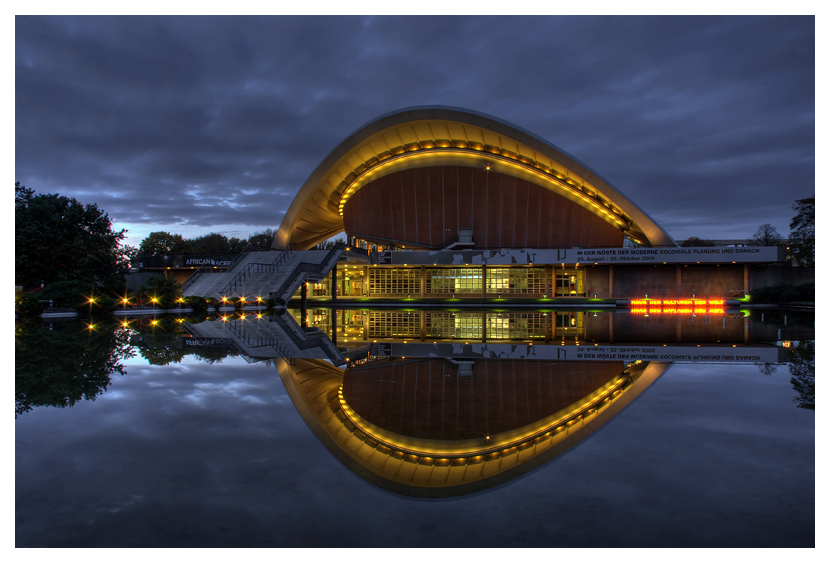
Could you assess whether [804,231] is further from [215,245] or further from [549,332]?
[215,245]

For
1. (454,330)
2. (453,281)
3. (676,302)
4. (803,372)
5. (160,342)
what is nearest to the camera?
(803,372)

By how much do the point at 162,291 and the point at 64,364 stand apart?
21.7 m

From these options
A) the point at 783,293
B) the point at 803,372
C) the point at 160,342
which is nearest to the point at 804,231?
the point at 783,293

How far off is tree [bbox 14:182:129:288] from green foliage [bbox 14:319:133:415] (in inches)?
587

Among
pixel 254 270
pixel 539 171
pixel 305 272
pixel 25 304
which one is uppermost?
pixel 539 171

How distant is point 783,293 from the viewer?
118ft

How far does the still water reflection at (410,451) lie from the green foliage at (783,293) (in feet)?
95.1

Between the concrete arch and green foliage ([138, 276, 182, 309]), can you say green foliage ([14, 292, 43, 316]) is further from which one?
the concrete arch

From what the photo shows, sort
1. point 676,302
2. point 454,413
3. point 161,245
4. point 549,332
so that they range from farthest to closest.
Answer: point 161,245 → point 676,302 → point 549,332 → point 454,413

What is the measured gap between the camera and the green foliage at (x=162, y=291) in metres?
30.3

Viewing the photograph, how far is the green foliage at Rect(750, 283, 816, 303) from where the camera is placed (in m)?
34.9

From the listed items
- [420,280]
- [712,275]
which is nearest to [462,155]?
[420,280]

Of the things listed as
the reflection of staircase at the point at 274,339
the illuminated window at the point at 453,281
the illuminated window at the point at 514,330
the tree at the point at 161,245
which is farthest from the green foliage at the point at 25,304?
the tree at the point at 161,245

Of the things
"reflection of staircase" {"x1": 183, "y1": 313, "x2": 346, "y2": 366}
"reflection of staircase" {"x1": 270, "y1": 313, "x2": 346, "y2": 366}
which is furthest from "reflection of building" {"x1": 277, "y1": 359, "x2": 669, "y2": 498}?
"reflection of staircase" {"x1": 183, "y1": 313, "x2": 346, "y2": 366}
